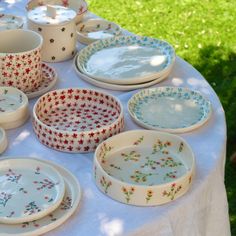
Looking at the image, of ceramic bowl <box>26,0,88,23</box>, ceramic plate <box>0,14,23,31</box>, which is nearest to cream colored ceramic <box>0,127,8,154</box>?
ceramic plate <box>0,14,23,31</box>

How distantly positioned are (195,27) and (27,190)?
10.0ft

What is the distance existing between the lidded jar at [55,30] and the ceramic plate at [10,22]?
17 cm

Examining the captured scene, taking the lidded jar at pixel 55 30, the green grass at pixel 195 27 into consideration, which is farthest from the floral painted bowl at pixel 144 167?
the green grass at pixel 195 27

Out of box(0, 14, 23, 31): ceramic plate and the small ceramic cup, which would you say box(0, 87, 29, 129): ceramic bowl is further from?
box(0, 14, 23, 31): ceramic plate

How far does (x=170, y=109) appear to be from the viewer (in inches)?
65.5

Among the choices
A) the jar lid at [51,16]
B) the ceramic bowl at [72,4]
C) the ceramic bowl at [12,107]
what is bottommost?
the ceramic bowl at [12,107]

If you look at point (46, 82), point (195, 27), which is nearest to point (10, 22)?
point (46, 82)

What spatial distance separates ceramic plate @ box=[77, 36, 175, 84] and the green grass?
4.30 feet

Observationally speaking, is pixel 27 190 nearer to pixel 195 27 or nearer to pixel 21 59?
pixel 21 59

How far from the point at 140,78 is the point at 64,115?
282 mm

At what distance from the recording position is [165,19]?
429cm

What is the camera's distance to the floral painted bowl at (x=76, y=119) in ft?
4.74

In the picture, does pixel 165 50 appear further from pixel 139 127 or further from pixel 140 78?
pixel 139 127

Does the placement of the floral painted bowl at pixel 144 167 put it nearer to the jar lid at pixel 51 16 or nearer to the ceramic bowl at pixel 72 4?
the jar lid at pixel 51 16
